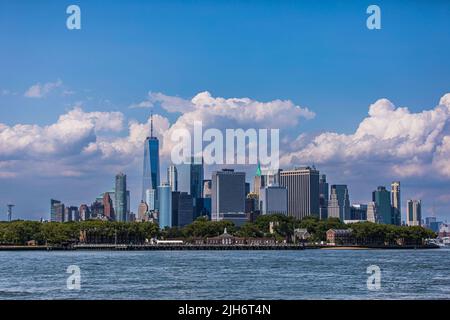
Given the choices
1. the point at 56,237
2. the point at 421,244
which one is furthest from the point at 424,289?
the point at 421,244

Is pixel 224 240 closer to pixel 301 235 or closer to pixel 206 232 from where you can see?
pixel 206 232

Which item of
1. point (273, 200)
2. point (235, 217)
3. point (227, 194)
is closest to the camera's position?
point (227, 194)

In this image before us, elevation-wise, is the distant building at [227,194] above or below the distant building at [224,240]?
above

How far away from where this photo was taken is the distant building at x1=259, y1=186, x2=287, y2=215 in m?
108

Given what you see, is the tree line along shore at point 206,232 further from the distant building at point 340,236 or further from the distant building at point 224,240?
the distant building at point 224,240

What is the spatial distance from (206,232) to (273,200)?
14.0 meters

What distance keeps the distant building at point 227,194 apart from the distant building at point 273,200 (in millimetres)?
4016

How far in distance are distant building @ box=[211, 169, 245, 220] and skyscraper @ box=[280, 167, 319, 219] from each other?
5659mm

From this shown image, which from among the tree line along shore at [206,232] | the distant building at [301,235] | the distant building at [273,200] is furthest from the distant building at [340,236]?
the distant building at [273,200]

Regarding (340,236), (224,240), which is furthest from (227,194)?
(340,236)

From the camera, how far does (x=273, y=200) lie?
112 metres

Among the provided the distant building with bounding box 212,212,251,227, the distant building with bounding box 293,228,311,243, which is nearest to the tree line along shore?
the distant building with bounding box 293,228,311,243

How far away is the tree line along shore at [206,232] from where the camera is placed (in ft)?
293

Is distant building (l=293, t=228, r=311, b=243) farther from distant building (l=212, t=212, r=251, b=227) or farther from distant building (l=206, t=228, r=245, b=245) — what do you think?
distant building (l=206, t=228, r=245, b=245)
